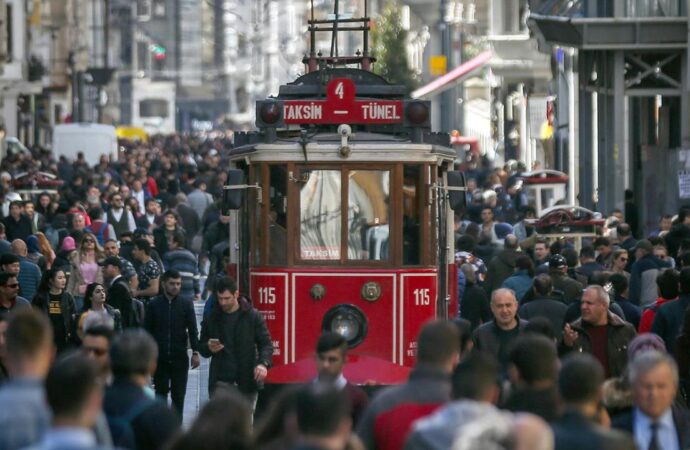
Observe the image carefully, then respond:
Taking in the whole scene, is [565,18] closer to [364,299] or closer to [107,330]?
[364,299]

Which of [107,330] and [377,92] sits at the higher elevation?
[377,92]

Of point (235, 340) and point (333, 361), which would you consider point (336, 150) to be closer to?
point (235, 340)

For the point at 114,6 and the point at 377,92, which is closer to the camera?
A: the point at 377,92

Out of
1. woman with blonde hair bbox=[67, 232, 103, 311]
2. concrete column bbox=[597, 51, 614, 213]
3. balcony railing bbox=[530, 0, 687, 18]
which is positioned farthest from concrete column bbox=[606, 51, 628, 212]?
woman with blonde hair bbox=[67, 232, 103, 311]

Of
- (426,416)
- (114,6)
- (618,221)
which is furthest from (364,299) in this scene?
(114,6)

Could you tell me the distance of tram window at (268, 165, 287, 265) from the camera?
1562cm

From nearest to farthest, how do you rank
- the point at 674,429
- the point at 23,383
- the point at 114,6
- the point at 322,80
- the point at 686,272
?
the point at 23,383 → the point at 674,429 → the point at 686,272 → the point at 322,80 → the point at 114,6

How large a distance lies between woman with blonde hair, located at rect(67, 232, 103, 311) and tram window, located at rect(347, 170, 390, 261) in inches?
143

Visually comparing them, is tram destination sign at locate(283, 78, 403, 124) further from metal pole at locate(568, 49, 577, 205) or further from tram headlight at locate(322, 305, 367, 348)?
metal pole at locate(568, 49, 577, 205)

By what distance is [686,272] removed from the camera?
14484mm

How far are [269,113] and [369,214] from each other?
114 cm

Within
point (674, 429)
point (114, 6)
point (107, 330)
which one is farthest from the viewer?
point (114, 6)

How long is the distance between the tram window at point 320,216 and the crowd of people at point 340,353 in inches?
32.6

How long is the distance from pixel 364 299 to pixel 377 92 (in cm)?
247
